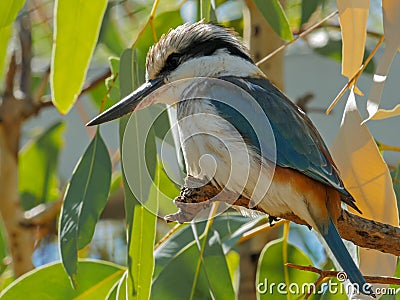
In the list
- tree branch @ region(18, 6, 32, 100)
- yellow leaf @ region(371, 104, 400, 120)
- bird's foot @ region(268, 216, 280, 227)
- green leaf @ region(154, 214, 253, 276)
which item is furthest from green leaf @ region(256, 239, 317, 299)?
tree branch @ region(18, 6, 32, 100)

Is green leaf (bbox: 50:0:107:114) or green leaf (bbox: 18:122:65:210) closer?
green leaf (bbox: 50:0:107:114)

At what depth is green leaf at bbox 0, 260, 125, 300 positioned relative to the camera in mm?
1259

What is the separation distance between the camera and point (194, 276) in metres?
1.23

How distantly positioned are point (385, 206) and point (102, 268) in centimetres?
46

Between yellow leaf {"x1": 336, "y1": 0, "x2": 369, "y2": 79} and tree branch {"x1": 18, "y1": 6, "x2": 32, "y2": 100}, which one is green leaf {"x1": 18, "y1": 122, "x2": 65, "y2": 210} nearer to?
tree branch {"x1": 18, "y1": 6, "x2": 32, "y2": 100}

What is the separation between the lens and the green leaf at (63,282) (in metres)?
1.26

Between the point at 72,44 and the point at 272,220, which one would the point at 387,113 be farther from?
the point at 72,44

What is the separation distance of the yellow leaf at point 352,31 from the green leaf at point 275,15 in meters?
0.11

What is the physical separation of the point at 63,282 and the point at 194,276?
199 mm

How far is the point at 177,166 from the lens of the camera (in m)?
1.25

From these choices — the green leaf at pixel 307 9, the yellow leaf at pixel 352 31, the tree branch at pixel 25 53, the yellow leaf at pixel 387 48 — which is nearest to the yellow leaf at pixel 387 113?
the yellow leaf at pixel 387 48

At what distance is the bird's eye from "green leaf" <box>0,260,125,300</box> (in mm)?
333

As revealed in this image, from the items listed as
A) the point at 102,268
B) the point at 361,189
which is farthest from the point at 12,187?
the point at 361,189

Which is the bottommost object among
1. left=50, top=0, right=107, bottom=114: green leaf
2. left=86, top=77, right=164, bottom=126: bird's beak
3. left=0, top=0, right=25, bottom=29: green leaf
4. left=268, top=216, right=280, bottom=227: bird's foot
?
left=268, top=216, right=280, bottom=227: bird's foot
